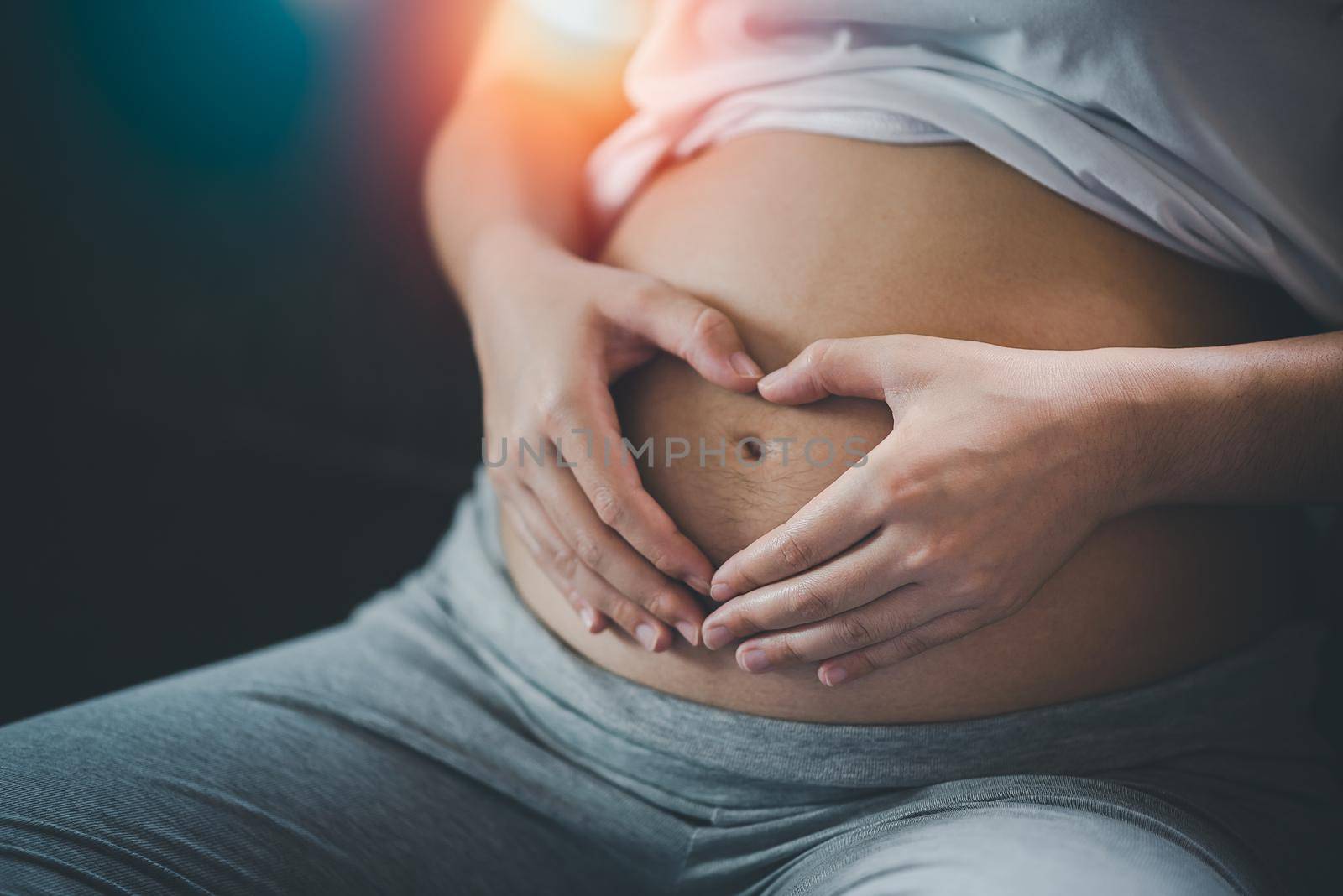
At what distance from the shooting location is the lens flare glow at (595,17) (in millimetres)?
805

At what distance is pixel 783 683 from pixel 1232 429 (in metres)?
0.32

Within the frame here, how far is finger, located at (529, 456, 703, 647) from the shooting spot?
0.56m

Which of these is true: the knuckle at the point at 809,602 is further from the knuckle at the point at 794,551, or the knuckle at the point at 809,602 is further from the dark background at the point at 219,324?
the dark background at the point at 219,324

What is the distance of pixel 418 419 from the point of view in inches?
55.1

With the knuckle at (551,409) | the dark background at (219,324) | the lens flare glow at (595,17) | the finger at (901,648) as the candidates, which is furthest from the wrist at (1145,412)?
the dark background at (219,324)

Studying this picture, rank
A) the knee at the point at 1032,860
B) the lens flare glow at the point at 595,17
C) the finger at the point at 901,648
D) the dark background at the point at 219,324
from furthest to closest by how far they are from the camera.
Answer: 1. the dark background at the point at 219,324
2. the lens flare glow at the point at 595,17
3. the finger at the point at 901,648
4. the knee at the point at 1032,860

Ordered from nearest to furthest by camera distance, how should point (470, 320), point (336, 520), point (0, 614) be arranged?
point (470, 320)
point (0, 614)
point (336, 520)

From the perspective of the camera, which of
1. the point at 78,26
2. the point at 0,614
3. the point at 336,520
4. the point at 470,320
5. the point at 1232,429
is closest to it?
the point at 1232,429

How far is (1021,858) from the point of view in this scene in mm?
425

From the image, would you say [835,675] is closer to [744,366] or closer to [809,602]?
[809,602]

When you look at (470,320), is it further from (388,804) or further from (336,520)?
(336,520)

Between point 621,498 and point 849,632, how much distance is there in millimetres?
169

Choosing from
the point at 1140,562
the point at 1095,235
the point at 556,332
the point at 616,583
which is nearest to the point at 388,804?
the point at 616,583

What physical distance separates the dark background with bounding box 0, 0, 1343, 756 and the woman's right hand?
2.41ft
